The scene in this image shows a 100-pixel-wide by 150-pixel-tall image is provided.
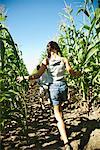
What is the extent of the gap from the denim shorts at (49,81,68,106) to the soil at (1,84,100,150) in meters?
0.48

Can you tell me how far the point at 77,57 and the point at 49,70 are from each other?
228 cm

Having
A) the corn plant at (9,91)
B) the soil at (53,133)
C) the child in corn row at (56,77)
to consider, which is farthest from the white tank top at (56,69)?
the soil at (53,133)

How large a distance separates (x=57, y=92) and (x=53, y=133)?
91 cm

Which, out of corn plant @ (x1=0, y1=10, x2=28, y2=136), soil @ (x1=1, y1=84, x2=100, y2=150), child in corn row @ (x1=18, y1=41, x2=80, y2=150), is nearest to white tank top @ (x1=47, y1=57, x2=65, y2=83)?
child in corn row @ (x1=18, y1=41, x2=80, y2=150)

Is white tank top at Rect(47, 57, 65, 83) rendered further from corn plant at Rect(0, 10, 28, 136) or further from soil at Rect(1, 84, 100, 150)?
soil at Rect(1, 84, 100, 150)

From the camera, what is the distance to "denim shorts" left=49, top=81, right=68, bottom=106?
131 inches

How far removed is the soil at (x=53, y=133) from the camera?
3.36 metres

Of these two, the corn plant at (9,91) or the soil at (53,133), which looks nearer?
the corn plant at (9,91)

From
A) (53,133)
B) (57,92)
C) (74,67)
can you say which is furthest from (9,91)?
(74,67)

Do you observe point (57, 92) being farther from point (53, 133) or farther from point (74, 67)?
point (74, 67)

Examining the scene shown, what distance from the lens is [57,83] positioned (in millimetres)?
3342

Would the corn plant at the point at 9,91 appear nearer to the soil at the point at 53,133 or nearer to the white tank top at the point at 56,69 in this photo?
the soil at the point at 53,133

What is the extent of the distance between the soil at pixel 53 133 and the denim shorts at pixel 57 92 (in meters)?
0.48

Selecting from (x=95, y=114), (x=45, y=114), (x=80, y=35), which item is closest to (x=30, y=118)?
(x=45, y=114)
